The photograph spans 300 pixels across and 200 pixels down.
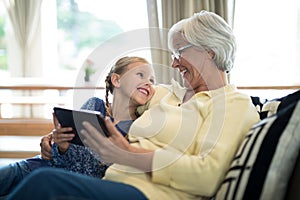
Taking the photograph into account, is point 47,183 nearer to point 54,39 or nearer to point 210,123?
point 210,123

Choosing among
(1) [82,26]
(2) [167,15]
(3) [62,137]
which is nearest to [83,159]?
(3) [62,137]

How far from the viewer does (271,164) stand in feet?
3.92

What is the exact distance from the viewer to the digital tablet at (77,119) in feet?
4.51

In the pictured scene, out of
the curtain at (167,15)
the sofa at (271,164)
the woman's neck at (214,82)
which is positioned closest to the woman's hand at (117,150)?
the sofa at (271,164)

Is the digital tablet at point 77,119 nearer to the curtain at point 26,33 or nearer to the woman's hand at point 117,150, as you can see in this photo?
the woman's hand at point 117,150

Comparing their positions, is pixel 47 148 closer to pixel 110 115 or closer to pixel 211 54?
pixel 110 115

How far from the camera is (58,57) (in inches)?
139

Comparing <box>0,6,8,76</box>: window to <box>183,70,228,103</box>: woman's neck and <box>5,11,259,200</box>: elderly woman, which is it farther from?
<box>183,70,228,103</box>: woman's neck

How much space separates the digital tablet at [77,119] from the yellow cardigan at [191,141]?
195 mm

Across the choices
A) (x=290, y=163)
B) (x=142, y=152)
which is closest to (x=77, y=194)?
(x=142, y=152)

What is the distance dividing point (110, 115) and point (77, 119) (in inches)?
15.7

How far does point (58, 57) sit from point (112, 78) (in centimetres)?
185

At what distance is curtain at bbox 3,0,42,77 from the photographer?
332cm

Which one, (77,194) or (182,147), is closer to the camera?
(77,194)
